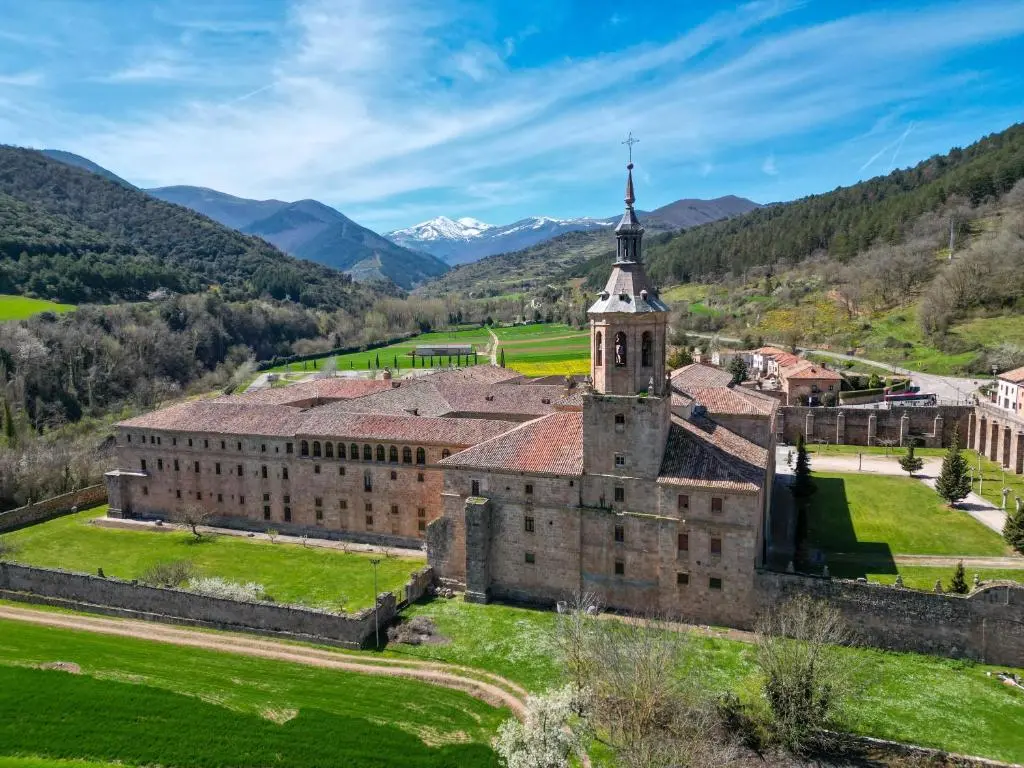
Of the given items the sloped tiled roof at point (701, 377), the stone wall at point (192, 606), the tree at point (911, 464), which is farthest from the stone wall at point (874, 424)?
the stone wall at point (192, 606)

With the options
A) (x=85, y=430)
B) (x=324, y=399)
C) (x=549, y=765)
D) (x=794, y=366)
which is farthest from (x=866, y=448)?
(x=85, y=430)

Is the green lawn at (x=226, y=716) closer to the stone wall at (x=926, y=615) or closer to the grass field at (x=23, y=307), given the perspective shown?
the stone wall at (x=926, y=615)

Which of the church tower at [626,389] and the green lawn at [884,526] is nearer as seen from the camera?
the church tower at [626,389]

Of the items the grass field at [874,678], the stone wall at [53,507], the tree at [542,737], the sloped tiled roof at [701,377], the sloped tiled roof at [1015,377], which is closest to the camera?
the tree at [542,737]

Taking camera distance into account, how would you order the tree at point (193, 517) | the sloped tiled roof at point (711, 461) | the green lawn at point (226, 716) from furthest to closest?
the tree at point (193, 517)
the sloped tiled roof at point (711, 461)
the green lawn at point (226, 716)

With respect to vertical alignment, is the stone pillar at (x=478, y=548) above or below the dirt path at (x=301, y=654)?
above

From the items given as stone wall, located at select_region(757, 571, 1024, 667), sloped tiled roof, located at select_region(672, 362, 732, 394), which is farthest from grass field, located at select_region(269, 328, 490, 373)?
stone wall, located at select_region(757, 571, 1024, 667)

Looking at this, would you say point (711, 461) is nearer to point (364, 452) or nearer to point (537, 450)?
point (537, 450)
